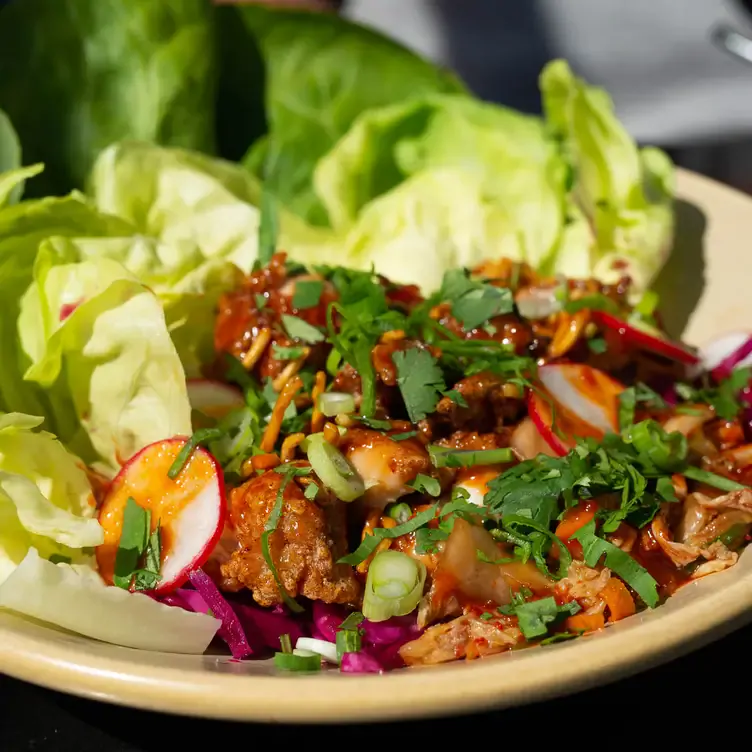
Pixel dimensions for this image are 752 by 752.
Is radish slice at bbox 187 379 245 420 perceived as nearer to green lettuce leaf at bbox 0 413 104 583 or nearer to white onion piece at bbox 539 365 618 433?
green lettuce leaf at bbox 0 413 104 583

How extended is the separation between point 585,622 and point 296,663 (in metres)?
0.59

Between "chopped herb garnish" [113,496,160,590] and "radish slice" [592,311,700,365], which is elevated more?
"radish slice" [592,311,700,365]

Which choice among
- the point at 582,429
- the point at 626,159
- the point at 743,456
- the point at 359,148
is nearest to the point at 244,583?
the point at 582,429

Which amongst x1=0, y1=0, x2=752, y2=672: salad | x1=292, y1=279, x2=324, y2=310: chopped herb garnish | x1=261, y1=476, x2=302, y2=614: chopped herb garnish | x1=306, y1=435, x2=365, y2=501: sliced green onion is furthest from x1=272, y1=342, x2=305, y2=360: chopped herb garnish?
x1=261, y1=476, x2=302, y2=614: chopped herb garnish

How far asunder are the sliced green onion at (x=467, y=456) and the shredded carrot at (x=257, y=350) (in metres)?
0.59

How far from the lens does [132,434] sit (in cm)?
223

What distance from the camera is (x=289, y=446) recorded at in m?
1.95

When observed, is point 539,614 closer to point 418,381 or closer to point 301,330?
point 418,381

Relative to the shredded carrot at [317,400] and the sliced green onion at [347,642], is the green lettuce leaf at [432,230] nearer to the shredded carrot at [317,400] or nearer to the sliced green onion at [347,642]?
the shredded carrot at [317,400]

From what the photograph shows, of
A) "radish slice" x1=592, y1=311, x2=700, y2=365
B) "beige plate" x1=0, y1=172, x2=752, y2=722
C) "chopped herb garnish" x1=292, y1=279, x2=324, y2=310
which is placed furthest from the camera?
"radish slice" x1=592, y1=311, x2=700, y2=365

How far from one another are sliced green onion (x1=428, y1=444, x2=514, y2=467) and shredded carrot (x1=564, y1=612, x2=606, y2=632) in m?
0.43

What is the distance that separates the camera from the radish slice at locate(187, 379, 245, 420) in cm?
225

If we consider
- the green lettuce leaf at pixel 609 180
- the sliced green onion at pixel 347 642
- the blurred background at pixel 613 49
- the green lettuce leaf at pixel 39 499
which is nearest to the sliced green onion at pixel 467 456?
the sliced green onion at pixel 347 642

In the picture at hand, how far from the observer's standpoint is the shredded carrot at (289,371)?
2.20m
